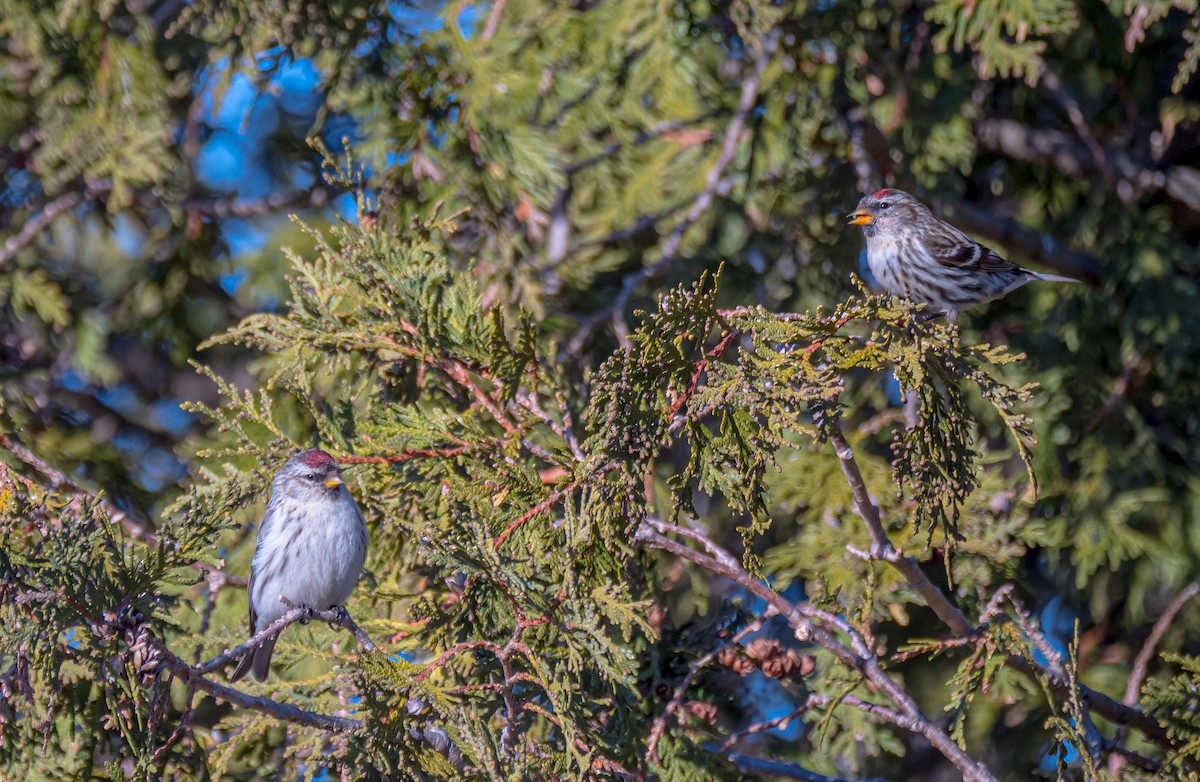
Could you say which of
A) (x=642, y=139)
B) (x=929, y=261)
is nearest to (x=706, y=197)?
(x=642, y=139)

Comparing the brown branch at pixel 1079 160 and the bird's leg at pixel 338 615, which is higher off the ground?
the brown branch at pixel 1079 160

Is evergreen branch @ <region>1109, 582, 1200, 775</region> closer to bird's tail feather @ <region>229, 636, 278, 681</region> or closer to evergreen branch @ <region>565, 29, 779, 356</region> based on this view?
evergreen branch @ <region>565, 29, 779, 356</region>

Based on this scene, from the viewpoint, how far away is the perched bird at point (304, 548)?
11.6 ft

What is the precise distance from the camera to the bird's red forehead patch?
3.20m

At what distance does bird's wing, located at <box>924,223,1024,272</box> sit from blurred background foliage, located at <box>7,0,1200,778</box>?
1.70 feet

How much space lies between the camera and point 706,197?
4.47 m

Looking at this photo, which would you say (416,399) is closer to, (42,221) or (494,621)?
(494,621)

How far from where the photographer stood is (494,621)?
275 cm

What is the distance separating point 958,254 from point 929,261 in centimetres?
12

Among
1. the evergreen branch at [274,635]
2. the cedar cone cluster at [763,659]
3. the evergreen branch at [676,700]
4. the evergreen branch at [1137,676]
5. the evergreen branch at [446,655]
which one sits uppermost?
the evergreen branch at [274,635]

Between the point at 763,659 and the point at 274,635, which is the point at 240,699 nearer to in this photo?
the point at 274,635

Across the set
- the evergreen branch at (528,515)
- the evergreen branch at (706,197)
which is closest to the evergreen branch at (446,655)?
the evergreen branch at (528,515)

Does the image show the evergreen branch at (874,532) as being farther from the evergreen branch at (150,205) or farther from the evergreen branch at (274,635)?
the evergreen branch at (150,205)

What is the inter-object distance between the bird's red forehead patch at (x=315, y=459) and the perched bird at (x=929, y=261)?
1880mm
